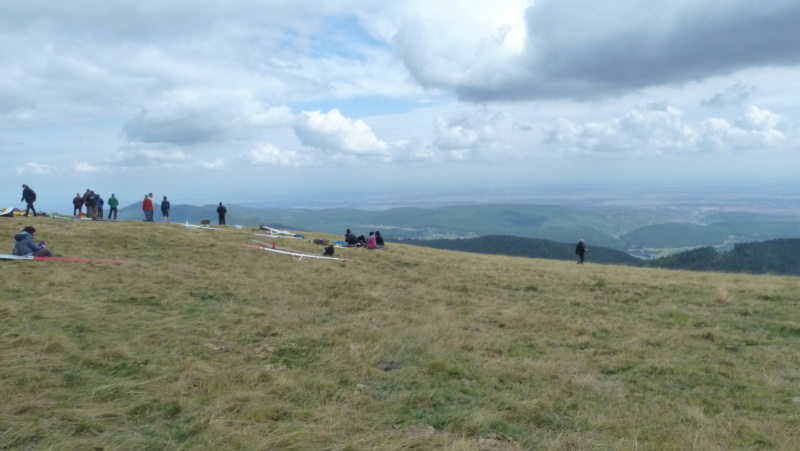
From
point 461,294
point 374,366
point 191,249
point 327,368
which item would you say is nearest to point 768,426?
point 374,366

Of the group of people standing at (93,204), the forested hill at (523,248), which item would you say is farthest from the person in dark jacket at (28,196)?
the forested hill at (523,248)

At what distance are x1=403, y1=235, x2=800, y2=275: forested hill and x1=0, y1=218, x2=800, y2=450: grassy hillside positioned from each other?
122 ft

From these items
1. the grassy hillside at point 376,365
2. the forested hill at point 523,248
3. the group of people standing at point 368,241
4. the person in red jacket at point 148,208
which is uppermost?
the person in red jacket at point 148,208

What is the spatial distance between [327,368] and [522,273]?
1614cm

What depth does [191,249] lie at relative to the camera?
2258cm

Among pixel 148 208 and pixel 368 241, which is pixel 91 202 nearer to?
pixel 148 208

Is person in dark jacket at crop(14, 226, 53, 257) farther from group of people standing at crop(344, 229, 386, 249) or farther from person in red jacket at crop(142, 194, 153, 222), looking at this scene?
person in red jacket at crop(142, 194, 153, 222)

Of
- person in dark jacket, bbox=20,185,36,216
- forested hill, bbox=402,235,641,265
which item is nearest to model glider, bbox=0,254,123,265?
person in dark jacket, bbox=20,185,36,216

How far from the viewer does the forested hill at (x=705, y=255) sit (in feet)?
209

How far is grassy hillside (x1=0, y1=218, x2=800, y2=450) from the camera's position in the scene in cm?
560

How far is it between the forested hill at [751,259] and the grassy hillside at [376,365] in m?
55.4

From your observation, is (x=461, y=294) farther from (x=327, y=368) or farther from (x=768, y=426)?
(x=768, y=426)

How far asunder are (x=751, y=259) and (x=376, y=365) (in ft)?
270

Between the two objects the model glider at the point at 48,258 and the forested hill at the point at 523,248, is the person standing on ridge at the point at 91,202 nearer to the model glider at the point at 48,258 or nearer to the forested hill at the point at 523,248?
the model glider at the point at 48,258
